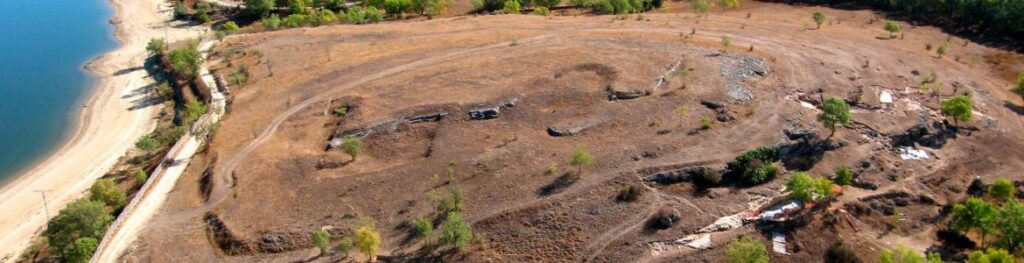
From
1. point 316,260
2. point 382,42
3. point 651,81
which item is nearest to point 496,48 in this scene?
point 382,42

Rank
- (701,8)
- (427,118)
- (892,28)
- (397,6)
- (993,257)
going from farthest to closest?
(397,6), (701,8), (892,28), (427,118), (993,257)

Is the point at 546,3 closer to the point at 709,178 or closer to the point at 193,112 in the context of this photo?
the point at 193,112

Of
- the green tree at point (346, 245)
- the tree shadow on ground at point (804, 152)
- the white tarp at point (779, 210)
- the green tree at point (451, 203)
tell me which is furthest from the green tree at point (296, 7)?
the white tarp at point (779, 210)

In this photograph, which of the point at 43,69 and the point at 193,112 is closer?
the point at 193,112

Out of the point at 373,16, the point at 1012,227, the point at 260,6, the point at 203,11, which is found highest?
the point at 260,6

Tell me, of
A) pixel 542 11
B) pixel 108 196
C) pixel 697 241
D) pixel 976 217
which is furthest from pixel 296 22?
pixel 976 217

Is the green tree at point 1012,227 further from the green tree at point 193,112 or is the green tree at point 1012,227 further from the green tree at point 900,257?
the green tree at point 193,112

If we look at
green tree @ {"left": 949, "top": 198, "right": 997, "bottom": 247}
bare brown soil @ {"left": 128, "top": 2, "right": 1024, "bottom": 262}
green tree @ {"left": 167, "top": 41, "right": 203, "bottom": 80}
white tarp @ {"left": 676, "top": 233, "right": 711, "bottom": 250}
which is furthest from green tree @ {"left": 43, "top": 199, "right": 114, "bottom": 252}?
green tree @ {"left": 949, "top": 198, "right": 997, "bottom": 247}

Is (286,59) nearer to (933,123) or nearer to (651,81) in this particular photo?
(651,81)
